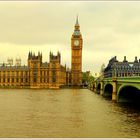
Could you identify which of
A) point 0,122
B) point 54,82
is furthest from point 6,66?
point 0,122

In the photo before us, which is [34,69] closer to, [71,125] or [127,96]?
[127,96]

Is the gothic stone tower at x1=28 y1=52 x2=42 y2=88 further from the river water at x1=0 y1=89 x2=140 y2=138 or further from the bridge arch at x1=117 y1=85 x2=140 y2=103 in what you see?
the river water at x1=0 y1=89 x2=140 y2=138

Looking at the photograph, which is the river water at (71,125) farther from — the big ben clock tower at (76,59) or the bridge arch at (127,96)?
the big ben clock tower at (76,59)

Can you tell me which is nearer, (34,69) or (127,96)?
(127,96)

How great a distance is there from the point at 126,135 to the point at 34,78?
452 ft

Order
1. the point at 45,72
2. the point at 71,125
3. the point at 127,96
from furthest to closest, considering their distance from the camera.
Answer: the point at 45,72, the point at 127,96, the point at 71,125

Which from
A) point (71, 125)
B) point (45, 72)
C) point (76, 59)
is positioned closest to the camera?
point (71, 125)

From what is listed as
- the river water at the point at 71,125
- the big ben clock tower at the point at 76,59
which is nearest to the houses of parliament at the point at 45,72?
the big ben clock tower at the point at 76,59

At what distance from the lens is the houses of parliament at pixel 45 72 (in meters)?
168

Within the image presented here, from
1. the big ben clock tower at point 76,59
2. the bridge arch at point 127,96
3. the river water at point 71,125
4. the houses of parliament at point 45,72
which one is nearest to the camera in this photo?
the river water at point 71,125

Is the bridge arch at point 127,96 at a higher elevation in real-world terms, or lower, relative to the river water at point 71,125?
higher

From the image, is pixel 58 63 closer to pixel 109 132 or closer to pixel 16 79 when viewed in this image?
pixel 16 79

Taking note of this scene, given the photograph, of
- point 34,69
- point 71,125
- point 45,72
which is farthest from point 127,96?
point 34,69

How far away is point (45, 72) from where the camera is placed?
554 ft
